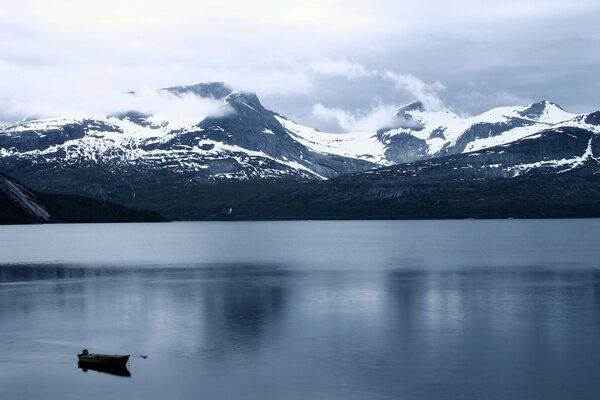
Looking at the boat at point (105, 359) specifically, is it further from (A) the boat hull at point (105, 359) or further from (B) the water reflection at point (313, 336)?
(B) the water reflection at point (313, 336)

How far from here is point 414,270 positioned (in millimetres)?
126688

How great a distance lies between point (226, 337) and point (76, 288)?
150ft

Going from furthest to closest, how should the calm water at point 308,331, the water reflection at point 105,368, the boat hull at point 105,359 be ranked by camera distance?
the boat hull at point 105,359
the water reflection at point 105,368
the calm water at point 308,331

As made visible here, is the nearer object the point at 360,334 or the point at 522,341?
the point at 522,341

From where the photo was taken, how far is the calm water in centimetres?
4816

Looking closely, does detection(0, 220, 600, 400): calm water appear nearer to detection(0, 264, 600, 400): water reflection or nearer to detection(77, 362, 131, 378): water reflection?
detection(0, 264, 600, 400): water reflection

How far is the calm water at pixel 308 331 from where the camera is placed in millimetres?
48156

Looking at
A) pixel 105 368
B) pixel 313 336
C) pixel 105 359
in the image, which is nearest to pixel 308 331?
pixel 313 336

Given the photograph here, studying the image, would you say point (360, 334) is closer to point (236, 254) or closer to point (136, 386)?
point (136, 386)

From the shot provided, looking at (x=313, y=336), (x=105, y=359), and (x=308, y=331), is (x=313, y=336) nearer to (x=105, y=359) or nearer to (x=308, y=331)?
(x=308, y=331)

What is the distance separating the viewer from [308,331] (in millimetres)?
67375

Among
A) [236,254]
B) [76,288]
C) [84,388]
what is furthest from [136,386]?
[236,254]

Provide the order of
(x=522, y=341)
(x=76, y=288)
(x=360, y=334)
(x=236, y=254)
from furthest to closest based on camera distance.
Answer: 1. (x=236, y=254)
2. (x=76, y=288)
3. (x=360, y=334)
4. (x=522, y=341)

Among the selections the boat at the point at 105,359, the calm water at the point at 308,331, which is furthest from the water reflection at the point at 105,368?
the calm water at the point at 308,331
